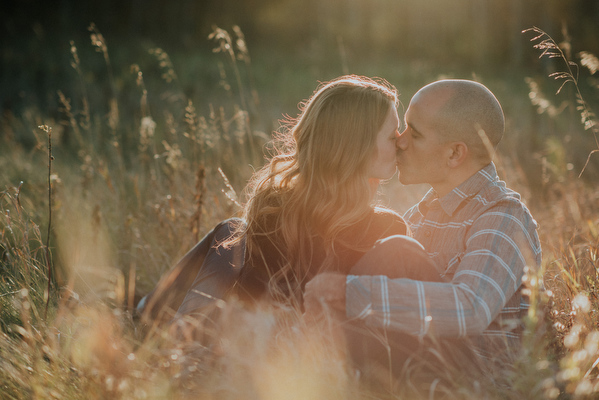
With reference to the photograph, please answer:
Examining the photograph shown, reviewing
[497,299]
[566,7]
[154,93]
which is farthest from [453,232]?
[566,7]

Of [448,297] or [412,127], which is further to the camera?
[412,127]

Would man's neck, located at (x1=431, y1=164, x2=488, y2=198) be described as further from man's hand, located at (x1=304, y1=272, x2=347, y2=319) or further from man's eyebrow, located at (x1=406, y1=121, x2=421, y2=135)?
man's hand, located at (x1=304, y1=272, x2=347, y2=319)

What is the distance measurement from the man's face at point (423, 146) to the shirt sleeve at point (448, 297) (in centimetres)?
68

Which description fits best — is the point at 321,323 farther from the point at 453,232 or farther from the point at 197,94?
the point at 197,94

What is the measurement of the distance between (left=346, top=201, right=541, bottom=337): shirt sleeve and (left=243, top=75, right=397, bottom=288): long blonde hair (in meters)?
0.39

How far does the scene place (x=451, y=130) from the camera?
253 cm

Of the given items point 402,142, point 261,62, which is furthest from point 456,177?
point 261,62

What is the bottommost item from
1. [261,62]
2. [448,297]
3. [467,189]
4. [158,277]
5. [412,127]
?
[158,277]

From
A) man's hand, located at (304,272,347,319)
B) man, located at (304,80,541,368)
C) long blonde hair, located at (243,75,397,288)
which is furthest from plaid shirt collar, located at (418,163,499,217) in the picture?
man's hand, located at (304,272,347,319)

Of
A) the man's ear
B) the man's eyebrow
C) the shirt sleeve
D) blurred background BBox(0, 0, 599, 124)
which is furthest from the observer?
blurred background BBox(0, 0, 599, 124)

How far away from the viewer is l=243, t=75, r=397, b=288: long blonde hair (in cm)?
225

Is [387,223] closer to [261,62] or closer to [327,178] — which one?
[327,178]

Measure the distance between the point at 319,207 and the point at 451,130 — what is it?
0.85m

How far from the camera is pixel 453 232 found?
244 centimetres
